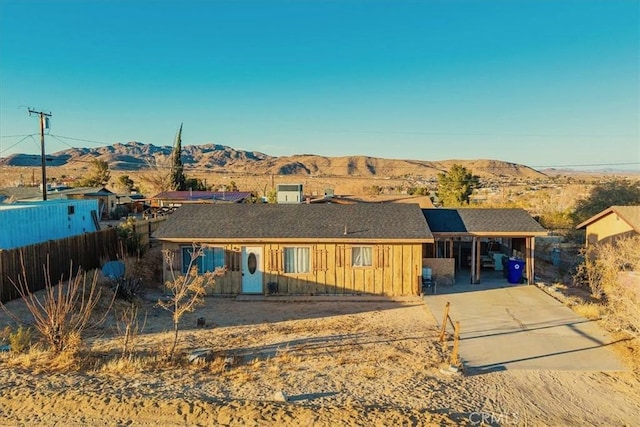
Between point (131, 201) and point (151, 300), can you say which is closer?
point (151, 300)

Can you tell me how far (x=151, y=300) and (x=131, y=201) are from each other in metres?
31.3

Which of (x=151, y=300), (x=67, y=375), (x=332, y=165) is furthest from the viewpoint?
(x=332, y=165)

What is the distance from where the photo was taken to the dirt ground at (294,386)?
7.72 meters

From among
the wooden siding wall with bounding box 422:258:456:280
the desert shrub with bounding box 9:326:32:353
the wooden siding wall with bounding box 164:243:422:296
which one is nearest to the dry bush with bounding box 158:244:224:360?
the wooden siding wall with bounding box 164:243:422:296

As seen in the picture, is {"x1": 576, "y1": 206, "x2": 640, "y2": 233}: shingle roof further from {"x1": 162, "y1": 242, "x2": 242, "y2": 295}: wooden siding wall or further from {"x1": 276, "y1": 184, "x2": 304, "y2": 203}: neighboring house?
{"x1": 276, "y1": 184, "x2": 304, "y2": 203}: neighboring house

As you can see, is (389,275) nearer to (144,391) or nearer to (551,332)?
(551,332)

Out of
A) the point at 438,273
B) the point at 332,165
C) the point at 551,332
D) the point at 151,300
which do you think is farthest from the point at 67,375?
the point at 332,165

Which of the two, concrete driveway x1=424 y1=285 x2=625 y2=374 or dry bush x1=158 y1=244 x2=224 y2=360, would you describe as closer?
dry bush x1=158 y1=244 x2=224 y2=360

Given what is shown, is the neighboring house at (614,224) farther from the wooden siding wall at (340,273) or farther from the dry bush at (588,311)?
the wooden siding wall at (340,273)

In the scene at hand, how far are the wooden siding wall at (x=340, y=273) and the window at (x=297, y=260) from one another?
0.54 ft

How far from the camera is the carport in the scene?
1836 centimetres

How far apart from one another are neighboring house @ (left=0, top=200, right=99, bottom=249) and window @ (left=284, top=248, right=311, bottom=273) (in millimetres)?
11053

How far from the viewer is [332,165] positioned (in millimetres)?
153500

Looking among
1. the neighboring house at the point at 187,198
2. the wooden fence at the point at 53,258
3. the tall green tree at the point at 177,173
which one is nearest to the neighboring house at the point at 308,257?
the wooden fence at the point at 53,258
